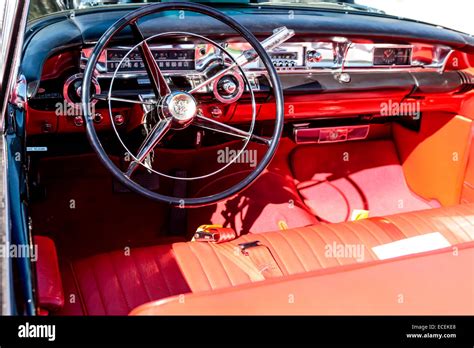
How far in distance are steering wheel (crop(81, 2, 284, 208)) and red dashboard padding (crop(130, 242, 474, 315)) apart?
0.36 meters

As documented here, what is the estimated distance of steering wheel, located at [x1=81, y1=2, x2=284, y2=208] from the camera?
5.94 ft

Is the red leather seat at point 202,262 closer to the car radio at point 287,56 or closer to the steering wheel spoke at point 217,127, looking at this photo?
the steering wheel spoke at point 217,127

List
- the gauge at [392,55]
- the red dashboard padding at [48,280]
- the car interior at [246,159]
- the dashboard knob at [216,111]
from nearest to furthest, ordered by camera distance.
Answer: the red dashboard padding at [48,280] < the car interior at [246,159] < the dashboard knob at [216,111] < the gauge at [392,55]

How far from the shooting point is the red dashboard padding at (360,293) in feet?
5.38

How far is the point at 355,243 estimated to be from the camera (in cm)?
212

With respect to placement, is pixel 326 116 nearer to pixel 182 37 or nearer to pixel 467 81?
pixel 467 81

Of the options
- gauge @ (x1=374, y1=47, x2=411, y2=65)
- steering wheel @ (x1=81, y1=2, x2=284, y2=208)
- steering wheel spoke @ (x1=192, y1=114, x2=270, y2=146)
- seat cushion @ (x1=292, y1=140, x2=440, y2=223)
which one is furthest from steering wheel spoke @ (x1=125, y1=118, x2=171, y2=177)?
seat cushion @ (x1=292, y1=140, x2=440, y2=223)

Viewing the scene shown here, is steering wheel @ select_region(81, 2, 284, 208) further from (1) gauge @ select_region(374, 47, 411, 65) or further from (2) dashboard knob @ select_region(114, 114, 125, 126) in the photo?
(1) gauge @ select_region(374, 47, 411, 65)

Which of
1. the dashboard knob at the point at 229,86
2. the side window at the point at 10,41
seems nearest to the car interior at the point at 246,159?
the dashboard knob at the point at 229,86

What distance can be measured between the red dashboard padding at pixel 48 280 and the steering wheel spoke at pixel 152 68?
0.61 m

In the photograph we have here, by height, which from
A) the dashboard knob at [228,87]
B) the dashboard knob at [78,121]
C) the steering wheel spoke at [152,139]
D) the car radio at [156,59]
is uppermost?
the car radio at [156,59]

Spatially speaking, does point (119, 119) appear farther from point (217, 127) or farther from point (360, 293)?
point (360, 293)
